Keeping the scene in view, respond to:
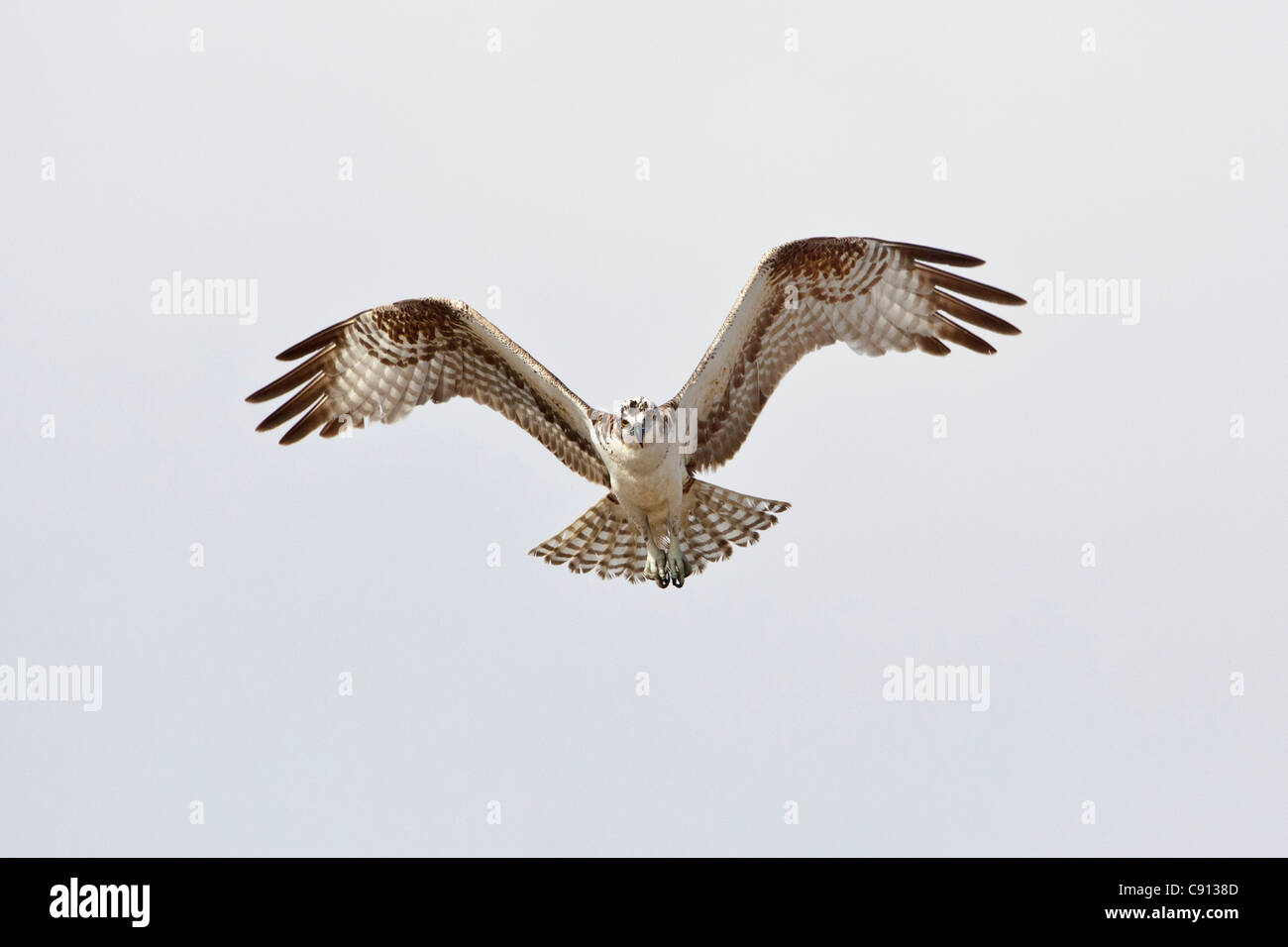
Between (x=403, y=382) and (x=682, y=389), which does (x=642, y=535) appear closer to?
(x=682, y=389)

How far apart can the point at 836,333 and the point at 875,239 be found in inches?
32.1

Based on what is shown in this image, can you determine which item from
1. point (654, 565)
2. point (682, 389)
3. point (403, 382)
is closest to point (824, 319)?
point (682, 389)

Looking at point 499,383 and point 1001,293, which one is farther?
point 499,383

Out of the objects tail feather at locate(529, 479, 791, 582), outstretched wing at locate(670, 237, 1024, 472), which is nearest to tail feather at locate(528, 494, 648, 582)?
tail feather at locate(529, 479, 791, 582)

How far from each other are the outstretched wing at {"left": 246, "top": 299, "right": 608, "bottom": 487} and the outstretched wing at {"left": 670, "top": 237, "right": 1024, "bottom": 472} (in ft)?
3.65

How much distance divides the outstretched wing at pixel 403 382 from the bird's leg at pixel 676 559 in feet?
2.57

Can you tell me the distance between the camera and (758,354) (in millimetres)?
11984

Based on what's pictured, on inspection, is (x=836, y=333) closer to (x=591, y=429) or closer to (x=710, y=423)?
(x=710, y=423)

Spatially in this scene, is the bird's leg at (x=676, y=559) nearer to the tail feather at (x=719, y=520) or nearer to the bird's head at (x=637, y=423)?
the tail feather at (x=719, y=520)

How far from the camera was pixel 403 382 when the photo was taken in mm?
12484

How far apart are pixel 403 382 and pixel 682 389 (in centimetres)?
249

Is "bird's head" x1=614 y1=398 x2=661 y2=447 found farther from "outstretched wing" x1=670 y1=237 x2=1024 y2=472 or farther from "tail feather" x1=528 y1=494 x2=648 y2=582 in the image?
"tail feather" x1=528 y1=494 x2=648 y2=582

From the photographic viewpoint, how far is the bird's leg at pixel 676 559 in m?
12.2

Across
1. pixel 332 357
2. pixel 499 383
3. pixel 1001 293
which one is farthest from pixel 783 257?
pixel 332 357
